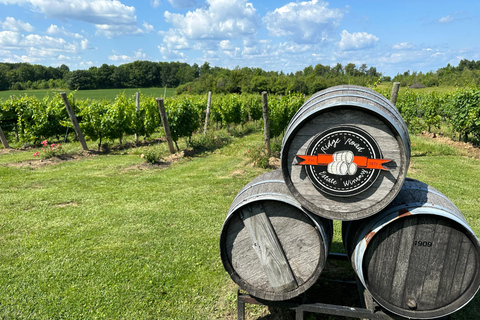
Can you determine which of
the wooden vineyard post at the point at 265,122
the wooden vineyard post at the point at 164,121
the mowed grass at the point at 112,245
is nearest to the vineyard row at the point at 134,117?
the wooden vineyard post at the point at 164,121

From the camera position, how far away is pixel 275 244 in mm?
2717

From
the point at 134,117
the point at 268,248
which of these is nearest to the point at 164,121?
the point at 134,117

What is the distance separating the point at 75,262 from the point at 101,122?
9.50 meters

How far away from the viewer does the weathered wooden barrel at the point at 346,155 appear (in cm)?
234

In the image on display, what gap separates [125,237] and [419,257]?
4734 millimetres

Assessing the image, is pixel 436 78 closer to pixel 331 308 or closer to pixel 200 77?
pixel 200 77

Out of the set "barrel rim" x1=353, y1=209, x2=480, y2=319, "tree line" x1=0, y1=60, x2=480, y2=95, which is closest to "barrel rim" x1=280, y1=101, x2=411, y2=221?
"barrel rim" x1=353, y1=209, x2=480, y2=319

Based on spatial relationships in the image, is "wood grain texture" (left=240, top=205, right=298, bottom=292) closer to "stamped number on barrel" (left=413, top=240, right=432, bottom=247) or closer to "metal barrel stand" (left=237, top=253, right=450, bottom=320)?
"metal barrel stand" (left=237, top=253, right=450, bottom=320)

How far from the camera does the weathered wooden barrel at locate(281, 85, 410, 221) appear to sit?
234cm

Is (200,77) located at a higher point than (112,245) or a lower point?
higher

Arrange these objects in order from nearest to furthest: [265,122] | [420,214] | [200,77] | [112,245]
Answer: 1. [420,214]
2. [112,245]
3. [265,122]
4. [200,77]

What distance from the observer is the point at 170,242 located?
16.8 feet

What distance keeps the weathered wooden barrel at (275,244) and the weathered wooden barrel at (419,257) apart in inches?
17.4

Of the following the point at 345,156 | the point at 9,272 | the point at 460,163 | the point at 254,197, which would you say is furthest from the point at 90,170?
the point at 460,163
